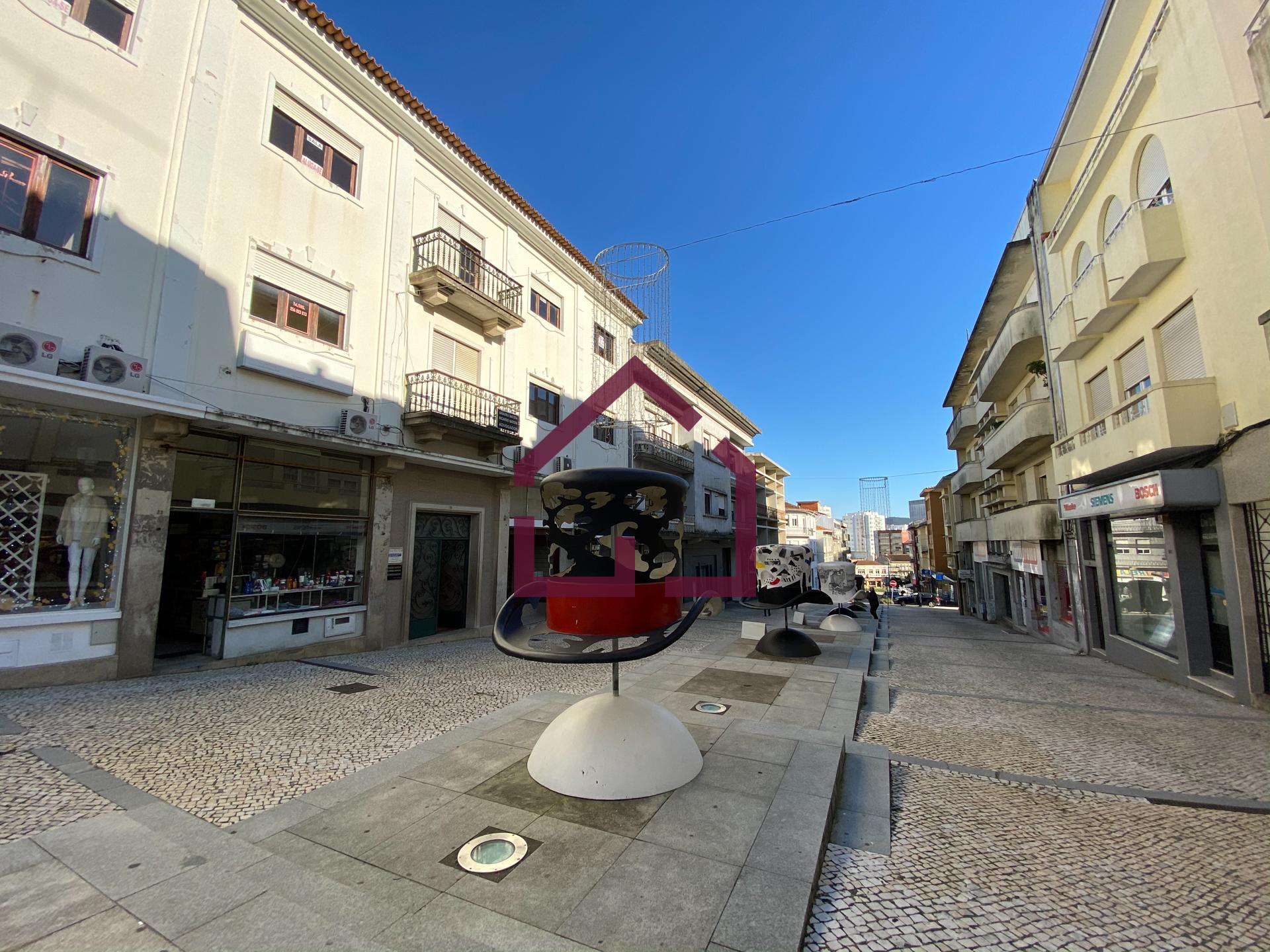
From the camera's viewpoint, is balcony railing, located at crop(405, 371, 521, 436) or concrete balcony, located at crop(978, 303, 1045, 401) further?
concrete balcony, located at crop(978, 303, 1045, 401)

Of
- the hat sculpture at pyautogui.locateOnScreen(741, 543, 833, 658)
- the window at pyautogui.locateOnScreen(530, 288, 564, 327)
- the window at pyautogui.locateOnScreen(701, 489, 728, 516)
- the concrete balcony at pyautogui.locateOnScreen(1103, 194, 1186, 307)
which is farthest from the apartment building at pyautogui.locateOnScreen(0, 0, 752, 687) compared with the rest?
the window at pyautogui.locateOnScreen(701, 489, 728, 516)

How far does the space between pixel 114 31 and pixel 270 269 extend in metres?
3.35

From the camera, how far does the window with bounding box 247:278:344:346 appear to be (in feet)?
28.9

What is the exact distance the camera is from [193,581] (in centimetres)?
917

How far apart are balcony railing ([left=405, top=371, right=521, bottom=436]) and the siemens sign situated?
12204 mm

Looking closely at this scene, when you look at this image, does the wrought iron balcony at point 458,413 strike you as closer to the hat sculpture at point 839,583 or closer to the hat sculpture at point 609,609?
the hat sculpture at point 609,609

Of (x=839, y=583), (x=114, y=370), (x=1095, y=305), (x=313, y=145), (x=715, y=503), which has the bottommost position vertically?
(x=839, y=583)

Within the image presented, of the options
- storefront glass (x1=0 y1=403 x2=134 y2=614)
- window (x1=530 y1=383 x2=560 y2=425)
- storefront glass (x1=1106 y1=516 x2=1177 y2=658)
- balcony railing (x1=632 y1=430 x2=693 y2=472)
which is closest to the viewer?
storefront glass (x1=0 y1=403 x2=134 y2=614)

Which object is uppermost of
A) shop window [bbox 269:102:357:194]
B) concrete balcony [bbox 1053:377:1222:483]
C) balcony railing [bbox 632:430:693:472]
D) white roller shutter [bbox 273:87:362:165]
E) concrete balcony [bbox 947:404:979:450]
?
white roller shutter [bbox 273:87:362:165]

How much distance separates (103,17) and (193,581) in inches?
335

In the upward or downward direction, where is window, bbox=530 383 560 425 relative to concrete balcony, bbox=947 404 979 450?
downward

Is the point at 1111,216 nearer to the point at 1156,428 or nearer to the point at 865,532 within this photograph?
the point at 1156,428

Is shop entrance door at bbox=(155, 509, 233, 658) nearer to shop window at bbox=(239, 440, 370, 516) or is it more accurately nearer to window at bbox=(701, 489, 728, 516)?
shop window at bbox=(239, 440, 370, 516)

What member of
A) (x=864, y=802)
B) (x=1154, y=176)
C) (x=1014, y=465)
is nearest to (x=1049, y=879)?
(x=864, y=802)
